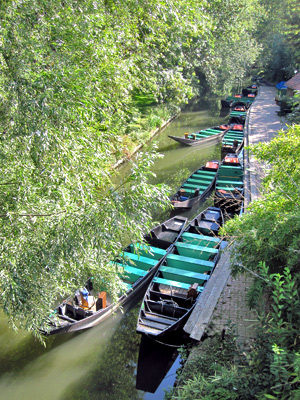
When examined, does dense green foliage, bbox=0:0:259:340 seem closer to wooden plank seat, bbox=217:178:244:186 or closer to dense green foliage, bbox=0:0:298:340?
dense green foliage, bbox=0:0:298:340

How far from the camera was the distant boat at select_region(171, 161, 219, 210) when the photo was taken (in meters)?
13.8

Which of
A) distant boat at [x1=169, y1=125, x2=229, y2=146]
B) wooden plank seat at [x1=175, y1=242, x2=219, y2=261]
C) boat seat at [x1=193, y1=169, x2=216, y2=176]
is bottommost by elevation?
wooden plank seat at [x1=175, y1=242, x2=219, y2=261]

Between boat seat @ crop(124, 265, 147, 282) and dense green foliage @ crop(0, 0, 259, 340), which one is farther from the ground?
dense green foliage @ crop(0, 0, 259, 340)

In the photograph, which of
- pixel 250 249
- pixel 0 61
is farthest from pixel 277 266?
pixel 0 61

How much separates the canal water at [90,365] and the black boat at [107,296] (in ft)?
2.00

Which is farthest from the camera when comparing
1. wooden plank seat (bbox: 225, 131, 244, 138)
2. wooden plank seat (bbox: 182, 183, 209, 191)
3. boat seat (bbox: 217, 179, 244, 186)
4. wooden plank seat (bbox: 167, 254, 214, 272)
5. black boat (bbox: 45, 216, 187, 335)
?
wooden plank seat (bbox: 225, 131, 244, 138)

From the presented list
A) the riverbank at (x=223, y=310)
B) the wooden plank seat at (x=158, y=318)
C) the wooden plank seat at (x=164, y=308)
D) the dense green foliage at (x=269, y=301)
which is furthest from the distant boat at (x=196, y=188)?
the dense green foliage at (x=269, y=301)

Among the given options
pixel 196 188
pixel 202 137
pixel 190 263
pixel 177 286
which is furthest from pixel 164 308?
pixel 202 137

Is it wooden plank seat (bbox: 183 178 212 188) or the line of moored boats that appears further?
wooden plank seat (bbox: 183 178 212 188)

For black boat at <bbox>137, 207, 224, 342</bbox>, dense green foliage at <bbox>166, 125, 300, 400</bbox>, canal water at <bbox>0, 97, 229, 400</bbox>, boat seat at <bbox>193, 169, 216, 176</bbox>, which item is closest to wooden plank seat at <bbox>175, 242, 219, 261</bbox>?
black boat at <bbox>137, 207, 224, 342</bbox>

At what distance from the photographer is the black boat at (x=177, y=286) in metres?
7.73

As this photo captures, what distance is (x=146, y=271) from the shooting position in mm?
9734

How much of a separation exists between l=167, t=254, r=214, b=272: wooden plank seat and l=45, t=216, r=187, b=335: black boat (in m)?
0.28

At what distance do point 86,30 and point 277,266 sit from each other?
5893mm
